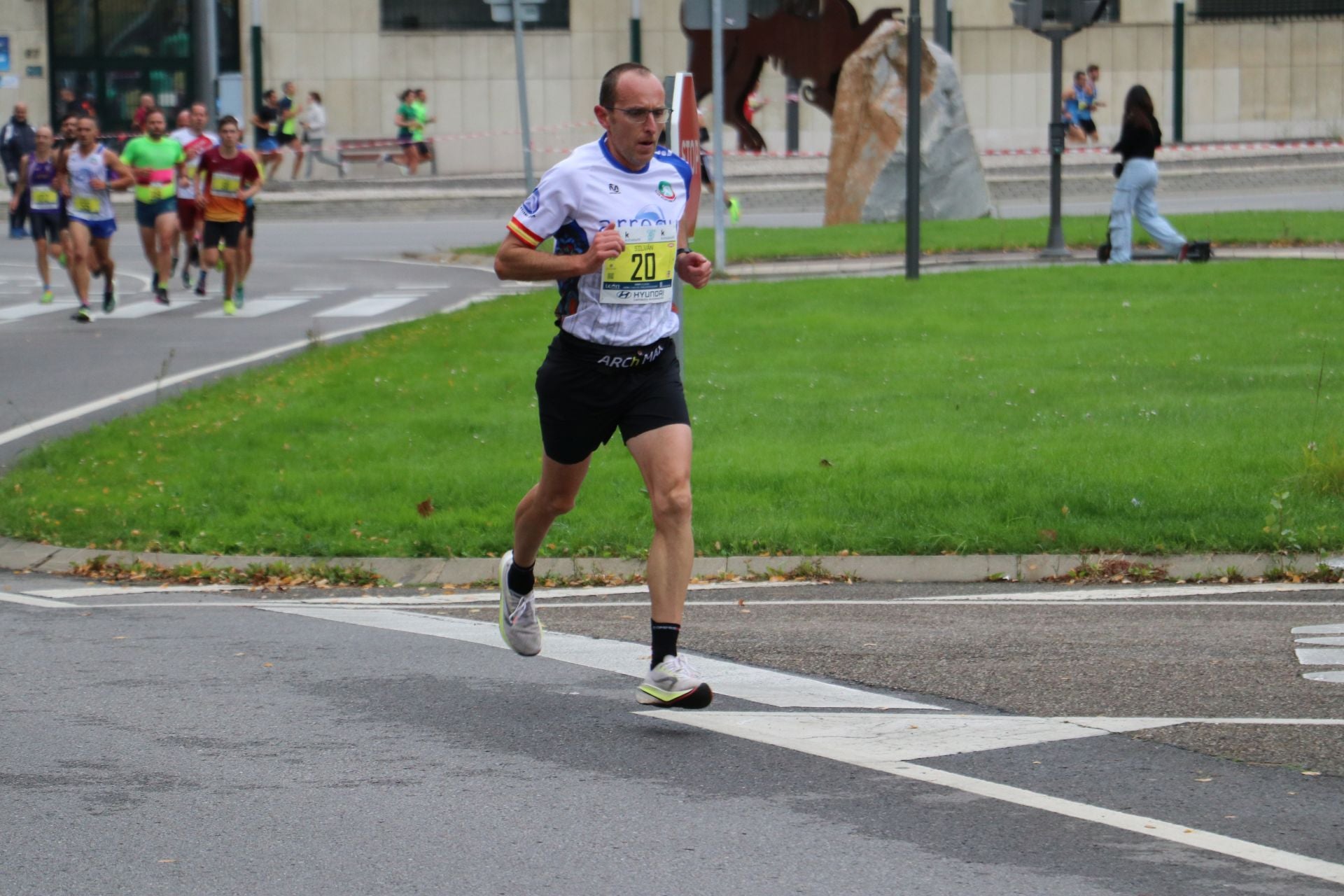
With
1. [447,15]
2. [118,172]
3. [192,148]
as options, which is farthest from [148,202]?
[447,15]

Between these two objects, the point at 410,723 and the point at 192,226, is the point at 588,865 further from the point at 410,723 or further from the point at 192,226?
the point at 192,226

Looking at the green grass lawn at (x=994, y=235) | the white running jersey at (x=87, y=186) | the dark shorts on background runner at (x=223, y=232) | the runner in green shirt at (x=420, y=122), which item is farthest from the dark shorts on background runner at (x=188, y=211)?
the runner in green shirt at (x=420, y=122)

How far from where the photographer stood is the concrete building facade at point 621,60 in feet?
155

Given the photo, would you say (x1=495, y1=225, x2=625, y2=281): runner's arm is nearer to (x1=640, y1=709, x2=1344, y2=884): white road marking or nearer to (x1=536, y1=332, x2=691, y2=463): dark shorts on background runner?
(x1=536, y1=332, x2=691, y2=463): dark shorts on background runner

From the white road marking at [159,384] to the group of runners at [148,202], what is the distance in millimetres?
2301

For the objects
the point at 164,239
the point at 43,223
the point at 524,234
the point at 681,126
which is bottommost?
the point at 164,239

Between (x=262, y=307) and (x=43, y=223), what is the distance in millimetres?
2805

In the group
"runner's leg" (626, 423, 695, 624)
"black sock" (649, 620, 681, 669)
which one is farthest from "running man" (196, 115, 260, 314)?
"black sock" (649, 620, 681, 669)

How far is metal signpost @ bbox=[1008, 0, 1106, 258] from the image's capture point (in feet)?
69.4

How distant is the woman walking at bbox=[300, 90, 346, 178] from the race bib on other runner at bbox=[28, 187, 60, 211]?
22.7 metres

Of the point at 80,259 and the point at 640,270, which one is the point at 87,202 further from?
the point at 640,270

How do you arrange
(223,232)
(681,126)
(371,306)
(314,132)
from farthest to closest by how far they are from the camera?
(314,132)
(371,306)
(223,232)
(681,126)

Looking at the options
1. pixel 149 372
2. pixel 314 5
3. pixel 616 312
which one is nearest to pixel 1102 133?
pixel 314 5

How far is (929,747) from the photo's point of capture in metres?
5.46
